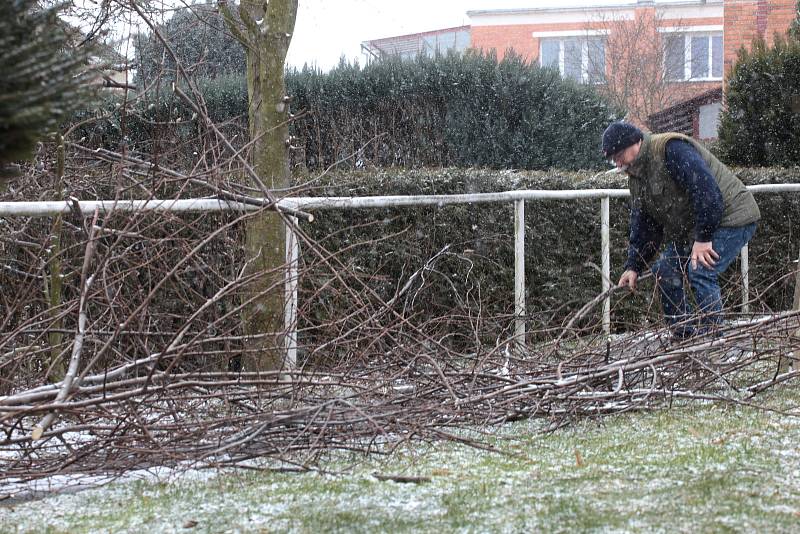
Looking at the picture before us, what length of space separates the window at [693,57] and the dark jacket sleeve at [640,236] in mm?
23634

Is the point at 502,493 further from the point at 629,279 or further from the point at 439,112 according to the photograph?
the point at 439,112

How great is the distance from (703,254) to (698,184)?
0.41 m

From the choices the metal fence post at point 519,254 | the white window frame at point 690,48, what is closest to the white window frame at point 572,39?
the white window frame at point 690,48

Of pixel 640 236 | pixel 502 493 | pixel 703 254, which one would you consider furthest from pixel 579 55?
pixel 502 493

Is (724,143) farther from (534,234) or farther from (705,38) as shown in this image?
(705,38)

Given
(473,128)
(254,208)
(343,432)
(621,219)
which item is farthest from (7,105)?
(473,128)

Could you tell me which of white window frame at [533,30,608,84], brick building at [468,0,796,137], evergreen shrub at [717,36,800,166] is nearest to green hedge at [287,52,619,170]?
evergreen shrub at [717,36,800,166]

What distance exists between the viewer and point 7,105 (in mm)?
2393

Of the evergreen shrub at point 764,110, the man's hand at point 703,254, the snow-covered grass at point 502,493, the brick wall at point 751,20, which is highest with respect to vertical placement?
the brick wall at point 751,20

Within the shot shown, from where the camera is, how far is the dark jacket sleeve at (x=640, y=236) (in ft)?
21.1

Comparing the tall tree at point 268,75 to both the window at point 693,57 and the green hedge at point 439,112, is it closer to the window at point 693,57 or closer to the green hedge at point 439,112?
the green hedge at point 439,112

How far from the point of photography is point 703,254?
19.3 ft

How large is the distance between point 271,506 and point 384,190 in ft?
14.7

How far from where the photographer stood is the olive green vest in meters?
6.08
